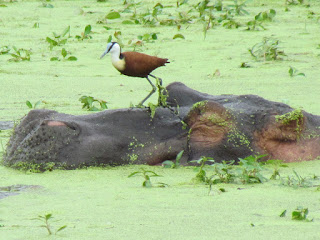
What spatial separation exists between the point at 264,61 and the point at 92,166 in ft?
13.8

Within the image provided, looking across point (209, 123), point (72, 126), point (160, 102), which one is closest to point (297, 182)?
point (209, 123)

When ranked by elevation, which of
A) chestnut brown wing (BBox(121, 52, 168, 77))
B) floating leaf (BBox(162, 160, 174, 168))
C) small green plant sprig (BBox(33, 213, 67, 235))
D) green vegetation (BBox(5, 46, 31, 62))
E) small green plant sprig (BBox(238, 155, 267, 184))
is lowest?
green vegetation (BBox(5, 46, 31, 62))

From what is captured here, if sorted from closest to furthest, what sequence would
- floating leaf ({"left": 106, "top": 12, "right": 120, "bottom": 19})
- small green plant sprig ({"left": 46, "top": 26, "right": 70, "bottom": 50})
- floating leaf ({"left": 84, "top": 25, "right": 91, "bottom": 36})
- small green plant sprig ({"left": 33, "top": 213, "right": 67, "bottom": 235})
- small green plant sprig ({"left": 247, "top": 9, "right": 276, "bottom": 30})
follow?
1. small green plant sprig ({"left": 33, "top": 213, "right": 67, "bottom": 235})
2. small green plant sprig ({"left": 46, "top": 26, "right": 70, "bottom": 50})
3. floating leaf ({"left": 84, "top": 25, "right": 91, "bottom": 36})
4. small green plant sprig ({"left": 247, "top": 9, "right": 276, "bottom": 30})
5. floating leaf ({"left": 106, "top": 12, "right": 120, "bottom": 19})

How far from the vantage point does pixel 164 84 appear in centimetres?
672

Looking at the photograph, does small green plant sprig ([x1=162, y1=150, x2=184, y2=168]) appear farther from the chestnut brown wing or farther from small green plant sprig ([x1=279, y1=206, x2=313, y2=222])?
small green plant sprig ([x1=279, y1=206, x2=313, y2=222])

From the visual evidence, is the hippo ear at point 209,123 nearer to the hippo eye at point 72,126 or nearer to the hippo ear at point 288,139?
the hippo ear at point 288,139

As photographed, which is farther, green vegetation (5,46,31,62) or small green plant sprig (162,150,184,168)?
green vegetation (5,46,31,62)

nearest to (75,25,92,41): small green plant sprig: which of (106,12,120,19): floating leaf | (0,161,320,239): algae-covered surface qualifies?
(106,12,120,19): floating leaf

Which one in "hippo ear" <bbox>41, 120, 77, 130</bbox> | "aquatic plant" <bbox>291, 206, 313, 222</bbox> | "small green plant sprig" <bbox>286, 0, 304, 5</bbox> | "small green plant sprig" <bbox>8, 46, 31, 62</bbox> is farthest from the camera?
"small green plant sprig" <bbox>286, 0, 304, 5</bbox>

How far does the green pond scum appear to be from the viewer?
9.96ft

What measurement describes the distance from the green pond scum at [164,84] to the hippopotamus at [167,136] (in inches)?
1.9

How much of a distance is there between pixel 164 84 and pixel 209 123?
106 inches

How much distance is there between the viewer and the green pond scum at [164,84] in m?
3.04

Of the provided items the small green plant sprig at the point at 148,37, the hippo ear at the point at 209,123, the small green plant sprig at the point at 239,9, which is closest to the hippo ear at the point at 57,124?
the hippo ear at the point at 209,123
